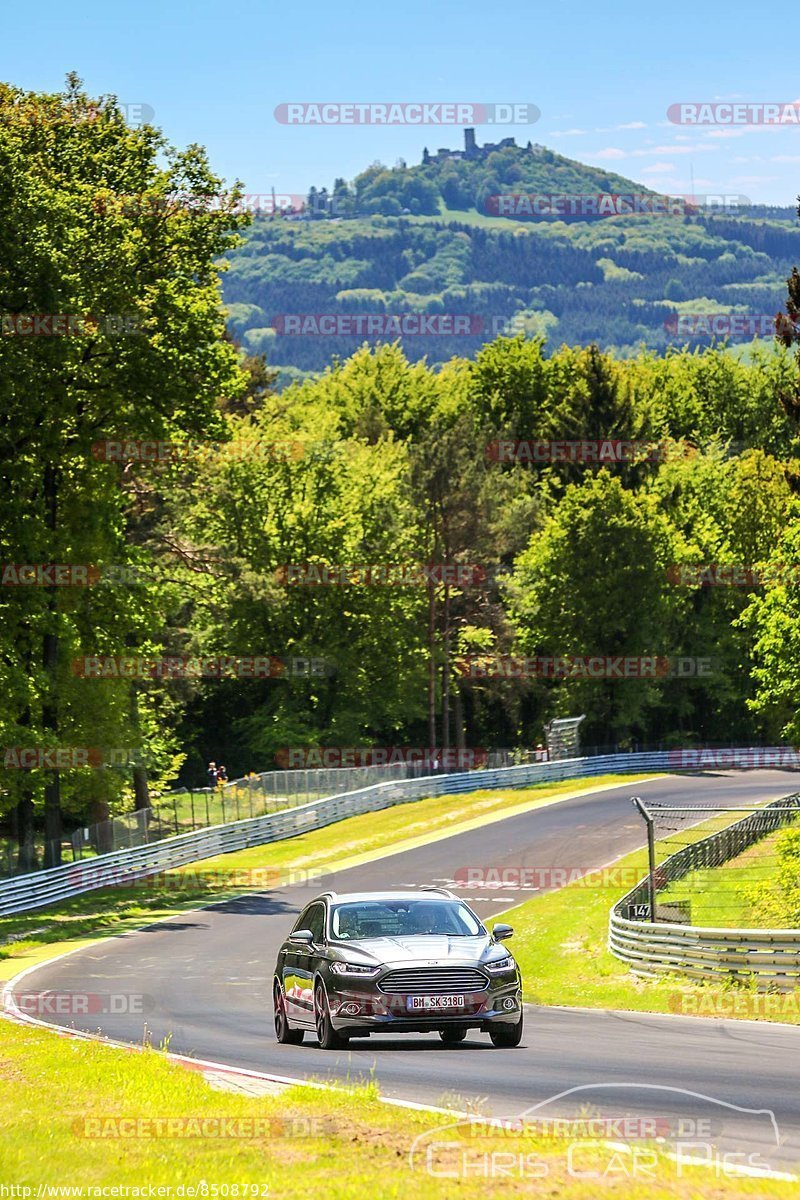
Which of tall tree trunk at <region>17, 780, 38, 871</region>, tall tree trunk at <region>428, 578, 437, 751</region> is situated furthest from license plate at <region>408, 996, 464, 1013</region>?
tall tree trunk at <region>428, 578, 437, 751</region>

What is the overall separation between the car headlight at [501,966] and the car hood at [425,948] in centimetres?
16

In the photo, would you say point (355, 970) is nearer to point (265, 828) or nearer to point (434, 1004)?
point (434, 1004)

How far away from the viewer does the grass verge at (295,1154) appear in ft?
29.0

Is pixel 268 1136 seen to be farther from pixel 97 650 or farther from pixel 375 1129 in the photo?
pixel 97 650

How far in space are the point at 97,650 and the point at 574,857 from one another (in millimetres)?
14931

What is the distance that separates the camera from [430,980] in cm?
1605

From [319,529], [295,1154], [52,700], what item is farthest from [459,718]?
[295,1154]

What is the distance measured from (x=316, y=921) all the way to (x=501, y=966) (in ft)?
8.40

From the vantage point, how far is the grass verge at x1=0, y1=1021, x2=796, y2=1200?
8.85 m

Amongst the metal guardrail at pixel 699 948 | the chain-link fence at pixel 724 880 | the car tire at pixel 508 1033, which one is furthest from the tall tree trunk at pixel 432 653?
the car tire at pixel 508 1033

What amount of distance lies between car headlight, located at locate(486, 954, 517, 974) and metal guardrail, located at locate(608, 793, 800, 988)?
19.5 feet

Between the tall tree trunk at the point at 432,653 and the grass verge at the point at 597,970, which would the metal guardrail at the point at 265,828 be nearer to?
the tall tree trunk at the point at 432,653

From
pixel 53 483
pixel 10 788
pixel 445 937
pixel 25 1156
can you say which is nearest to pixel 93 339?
pixel 53 483

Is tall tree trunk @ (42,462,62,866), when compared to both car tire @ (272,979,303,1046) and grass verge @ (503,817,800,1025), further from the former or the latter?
car tire @ (272,979,303,1046)
